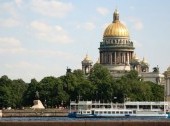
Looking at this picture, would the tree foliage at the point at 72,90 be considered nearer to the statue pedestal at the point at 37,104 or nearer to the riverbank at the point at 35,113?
the statue pedestal at the point at 37,104

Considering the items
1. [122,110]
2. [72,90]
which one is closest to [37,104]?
[72,90]

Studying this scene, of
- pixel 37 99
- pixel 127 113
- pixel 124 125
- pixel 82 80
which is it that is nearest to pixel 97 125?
pixel 124 125

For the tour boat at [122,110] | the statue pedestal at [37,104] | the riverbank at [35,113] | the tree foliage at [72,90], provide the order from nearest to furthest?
the tour boat at [122,110], the riverbank at [35,113], the statue pedestal at [37,104], the tree foliage at [72,90]

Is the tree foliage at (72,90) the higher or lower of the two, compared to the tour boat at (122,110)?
higher

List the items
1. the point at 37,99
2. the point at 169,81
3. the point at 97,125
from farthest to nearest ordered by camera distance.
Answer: the point at 169,81
the point at 37,99
the point at 97,125

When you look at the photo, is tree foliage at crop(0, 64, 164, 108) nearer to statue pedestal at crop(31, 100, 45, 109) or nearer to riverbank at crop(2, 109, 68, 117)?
statue pedestal at crop(31, 100, 45, 109)

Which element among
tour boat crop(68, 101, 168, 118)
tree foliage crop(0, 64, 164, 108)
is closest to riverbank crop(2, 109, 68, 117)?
tour boat crop(68, 101, 168, 118)

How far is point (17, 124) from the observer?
2589 inches

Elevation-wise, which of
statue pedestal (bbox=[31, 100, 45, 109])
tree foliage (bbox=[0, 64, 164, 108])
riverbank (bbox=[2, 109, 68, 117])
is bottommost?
riverbank (bbox=[2, 109, 68, 117])

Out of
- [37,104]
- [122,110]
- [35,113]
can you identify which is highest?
[37,104]

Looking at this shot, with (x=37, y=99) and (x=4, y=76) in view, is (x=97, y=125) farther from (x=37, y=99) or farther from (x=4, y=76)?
(x=4, y=76)

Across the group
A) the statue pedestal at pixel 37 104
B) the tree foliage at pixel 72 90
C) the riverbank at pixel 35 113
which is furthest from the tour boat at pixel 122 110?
the tree foliage at pixel 72 90

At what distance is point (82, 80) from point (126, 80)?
10.0 m

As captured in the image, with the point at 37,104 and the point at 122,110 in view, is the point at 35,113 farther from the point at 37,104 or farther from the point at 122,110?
the point at 122,110
